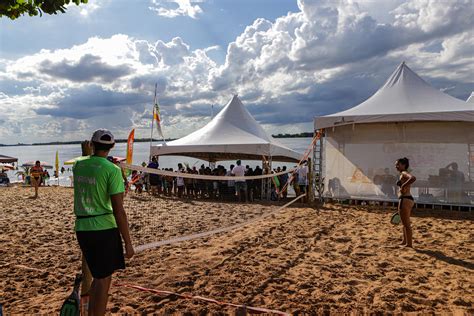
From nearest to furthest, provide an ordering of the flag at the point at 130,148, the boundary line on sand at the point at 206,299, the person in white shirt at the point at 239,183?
the boundary line on sand at the point at 206,299 < the person in white shirt at the point at 239,183 < the flag at the point at 130,148

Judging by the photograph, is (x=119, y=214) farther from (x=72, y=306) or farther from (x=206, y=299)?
(x=206, y=299)

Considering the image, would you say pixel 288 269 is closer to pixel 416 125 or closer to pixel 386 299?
pixel 386 299

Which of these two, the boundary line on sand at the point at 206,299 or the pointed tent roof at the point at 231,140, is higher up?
the pointed tent roof at the point at 231,140

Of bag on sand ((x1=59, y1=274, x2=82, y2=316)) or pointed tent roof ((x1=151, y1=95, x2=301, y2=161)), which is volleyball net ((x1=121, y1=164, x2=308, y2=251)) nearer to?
pointed tent roof ((x1=151, y1=95, x2=301, y2=161))

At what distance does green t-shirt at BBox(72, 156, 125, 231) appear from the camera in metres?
2.34

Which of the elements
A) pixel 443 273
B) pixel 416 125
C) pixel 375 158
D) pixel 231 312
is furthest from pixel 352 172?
pixel 231 312

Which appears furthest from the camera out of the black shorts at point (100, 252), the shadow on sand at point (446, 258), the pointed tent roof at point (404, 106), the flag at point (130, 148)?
the flag at point (130, 148)

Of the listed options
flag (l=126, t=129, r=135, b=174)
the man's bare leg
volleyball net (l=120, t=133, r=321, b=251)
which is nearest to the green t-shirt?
the man's bare leg

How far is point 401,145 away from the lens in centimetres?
942

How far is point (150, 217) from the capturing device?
832cm

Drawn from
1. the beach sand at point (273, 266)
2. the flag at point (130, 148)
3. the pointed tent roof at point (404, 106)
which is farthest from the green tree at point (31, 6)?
the flag at point (130, 148)

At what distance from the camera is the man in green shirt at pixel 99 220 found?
7.66 ft

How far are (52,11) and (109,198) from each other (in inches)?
70.9

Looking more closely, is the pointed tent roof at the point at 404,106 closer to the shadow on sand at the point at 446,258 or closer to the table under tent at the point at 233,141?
the table under tent at the point at 233,141
